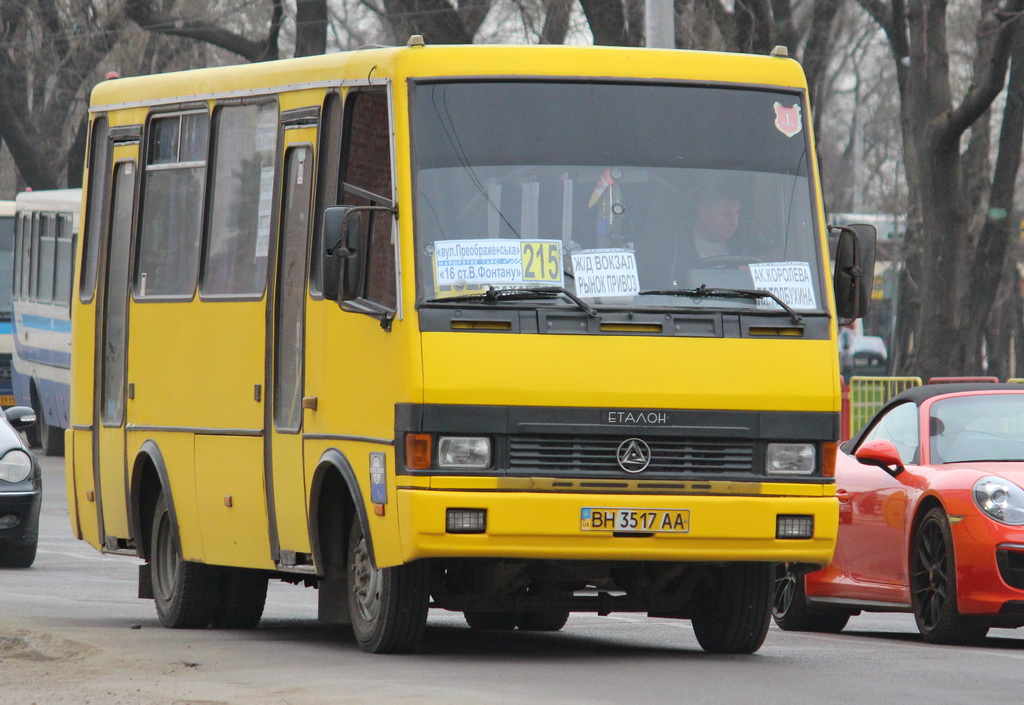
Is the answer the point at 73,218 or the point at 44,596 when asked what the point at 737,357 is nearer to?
the point at 44,596

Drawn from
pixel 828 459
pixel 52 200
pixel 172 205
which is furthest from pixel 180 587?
pixel 52 200

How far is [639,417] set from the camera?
9.66m

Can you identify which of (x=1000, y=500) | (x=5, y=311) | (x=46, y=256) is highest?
(x=46, y=256)

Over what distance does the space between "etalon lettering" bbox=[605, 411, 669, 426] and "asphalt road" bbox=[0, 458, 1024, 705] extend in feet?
3.62

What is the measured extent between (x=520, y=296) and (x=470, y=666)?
5.48ft

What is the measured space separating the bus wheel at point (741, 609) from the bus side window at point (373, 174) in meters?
2.25

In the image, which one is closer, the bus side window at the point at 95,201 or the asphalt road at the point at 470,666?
the asphalt road at the point at 470,666

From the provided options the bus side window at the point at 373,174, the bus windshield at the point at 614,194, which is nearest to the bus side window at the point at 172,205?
the bus side window at the point at 373,174

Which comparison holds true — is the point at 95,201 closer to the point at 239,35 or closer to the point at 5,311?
the point at 239,35

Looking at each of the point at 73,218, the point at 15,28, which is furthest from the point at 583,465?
the point at 15,28

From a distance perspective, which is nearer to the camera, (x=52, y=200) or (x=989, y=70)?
(x=989, y=70)

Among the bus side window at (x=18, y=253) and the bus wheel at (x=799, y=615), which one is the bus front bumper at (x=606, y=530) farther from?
the bus side window at (x=18, y=253)

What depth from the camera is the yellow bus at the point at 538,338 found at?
31.3ft

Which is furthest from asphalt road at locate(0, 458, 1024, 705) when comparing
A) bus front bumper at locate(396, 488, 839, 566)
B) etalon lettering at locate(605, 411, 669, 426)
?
etalon lettering at locate(605, 411, 669, 426)
